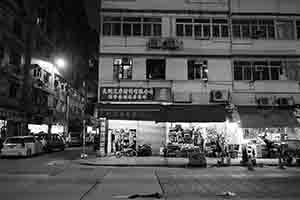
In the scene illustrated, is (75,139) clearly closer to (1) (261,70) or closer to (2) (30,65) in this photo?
(2) (30,65)

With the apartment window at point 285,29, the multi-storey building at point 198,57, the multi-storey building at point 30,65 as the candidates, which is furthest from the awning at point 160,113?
the multi-storey building at point 30,65

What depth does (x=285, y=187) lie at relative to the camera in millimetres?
10555

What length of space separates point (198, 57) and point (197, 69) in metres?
0.98

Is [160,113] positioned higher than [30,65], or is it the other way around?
[30,65]

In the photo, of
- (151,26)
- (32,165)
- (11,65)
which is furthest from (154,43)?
(11,65)

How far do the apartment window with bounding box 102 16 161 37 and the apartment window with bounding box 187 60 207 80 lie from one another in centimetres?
378

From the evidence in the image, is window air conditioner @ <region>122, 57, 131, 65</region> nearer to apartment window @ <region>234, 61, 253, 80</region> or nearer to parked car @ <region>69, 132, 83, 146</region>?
apartment window @ <region>234, 61, 253, 80</region>

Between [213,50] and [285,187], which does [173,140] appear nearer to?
[213,50]

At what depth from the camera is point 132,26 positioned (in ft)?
77.8

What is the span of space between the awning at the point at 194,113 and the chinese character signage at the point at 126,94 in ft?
6.13

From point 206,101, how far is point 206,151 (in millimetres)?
4096

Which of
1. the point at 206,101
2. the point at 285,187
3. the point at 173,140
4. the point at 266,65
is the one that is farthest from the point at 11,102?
the point at 285,187

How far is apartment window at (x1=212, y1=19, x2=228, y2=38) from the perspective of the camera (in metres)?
23.9

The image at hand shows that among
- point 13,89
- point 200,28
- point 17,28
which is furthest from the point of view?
point 17,28
